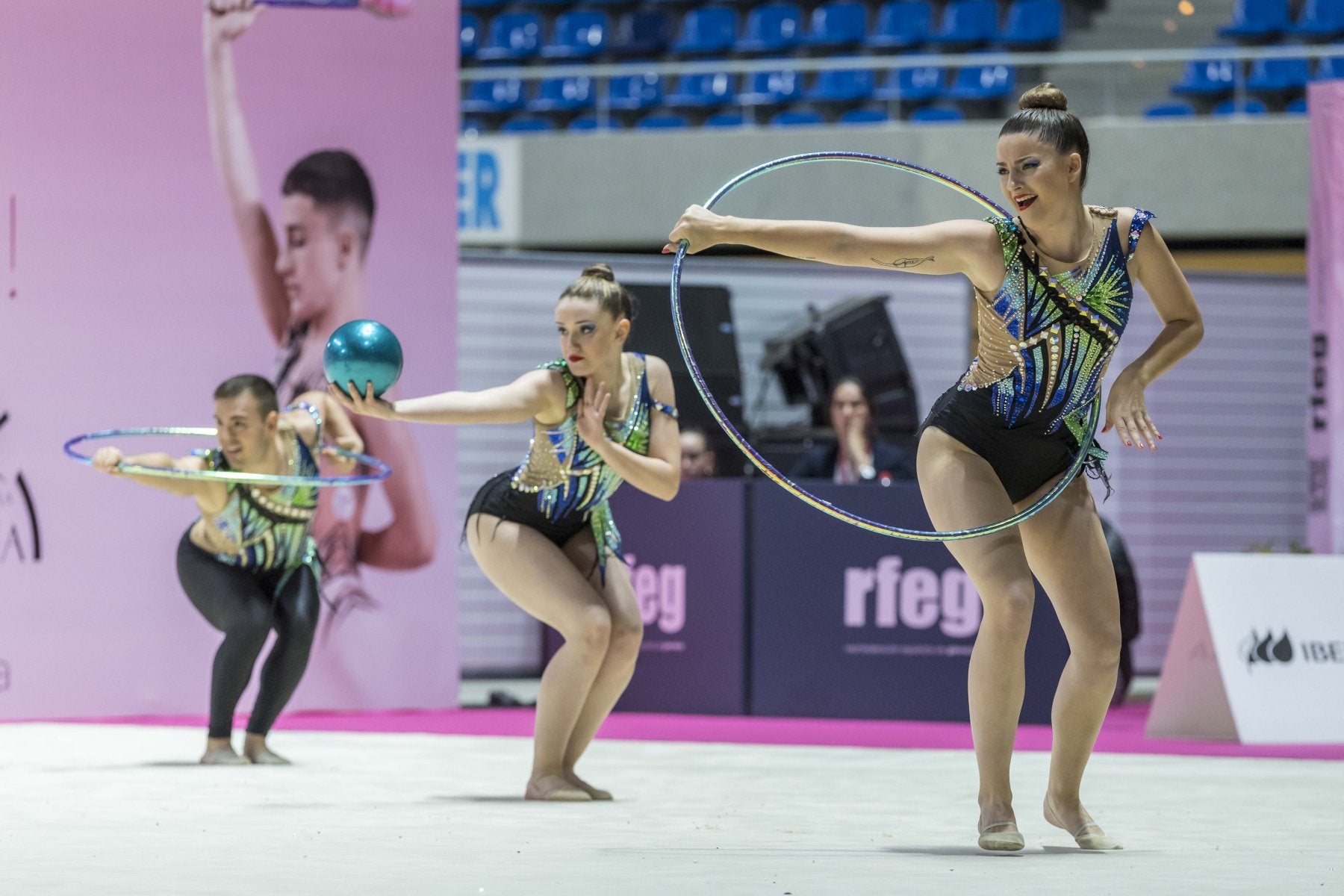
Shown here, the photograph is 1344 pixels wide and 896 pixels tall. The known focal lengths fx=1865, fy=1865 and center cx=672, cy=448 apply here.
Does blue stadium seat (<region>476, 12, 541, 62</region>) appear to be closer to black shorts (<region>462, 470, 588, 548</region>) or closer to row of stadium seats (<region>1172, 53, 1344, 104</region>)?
row of stadium seats (<region>1172, 53, 1344, 104</region>)

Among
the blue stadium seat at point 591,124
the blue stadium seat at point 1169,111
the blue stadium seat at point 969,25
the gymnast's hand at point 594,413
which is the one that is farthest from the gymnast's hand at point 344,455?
the blue stadium seat at point 969,25

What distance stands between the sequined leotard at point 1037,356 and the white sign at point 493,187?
32.8ft

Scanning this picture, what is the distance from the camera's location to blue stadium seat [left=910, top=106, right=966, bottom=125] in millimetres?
14336

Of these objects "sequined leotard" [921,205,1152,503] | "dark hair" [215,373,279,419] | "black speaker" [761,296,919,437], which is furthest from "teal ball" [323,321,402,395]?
"black speaker" [761,296,919,437]

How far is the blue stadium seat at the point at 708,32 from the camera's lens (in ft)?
56.0

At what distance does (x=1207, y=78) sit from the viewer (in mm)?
13719

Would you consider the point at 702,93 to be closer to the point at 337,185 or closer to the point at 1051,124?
the point at 337,185

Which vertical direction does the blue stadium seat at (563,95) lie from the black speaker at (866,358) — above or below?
above

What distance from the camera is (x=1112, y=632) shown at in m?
4.54

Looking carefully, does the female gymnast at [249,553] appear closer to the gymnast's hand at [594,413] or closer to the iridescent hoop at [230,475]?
the iridescent hoop at [230,475]

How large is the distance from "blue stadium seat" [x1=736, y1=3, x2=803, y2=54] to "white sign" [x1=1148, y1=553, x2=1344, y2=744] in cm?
982

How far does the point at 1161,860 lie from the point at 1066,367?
3.83 feet

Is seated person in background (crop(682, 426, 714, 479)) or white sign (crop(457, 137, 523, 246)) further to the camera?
white sign (crop(457, 137, 523, 246))

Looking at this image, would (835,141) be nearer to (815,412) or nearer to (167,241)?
(815,412)
